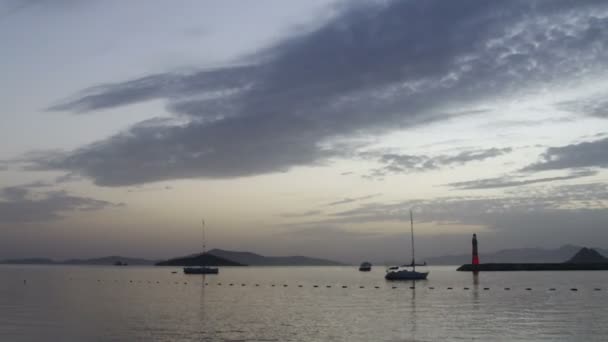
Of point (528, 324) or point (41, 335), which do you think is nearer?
point (41, 335)

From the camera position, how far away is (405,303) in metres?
68.4

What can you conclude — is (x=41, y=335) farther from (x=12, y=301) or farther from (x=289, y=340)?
(x=12, y=301)

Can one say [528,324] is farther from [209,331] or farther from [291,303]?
[291,303]

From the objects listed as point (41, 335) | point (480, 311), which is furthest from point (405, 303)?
point (41, 335)

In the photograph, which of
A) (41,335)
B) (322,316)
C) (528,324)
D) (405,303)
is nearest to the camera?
Result: (41,335)

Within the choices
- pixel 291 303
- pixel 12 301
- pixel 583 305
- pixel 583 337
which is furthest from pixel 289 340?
pixel 12 301

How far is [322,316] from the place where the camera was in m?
52.3

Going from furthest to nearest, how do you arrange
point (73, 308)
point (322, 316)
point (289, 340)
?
point (73, 308) < point (322, 316) < point (289, 340)

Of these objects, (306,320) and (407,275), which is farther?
Answer: (407,275)

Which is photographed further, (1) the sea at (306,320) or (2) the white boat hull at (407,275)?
(2) the white boat hull at (407,275)

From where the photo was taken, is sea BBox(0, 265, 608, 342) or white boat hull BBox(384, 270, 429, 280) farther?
white boat hull BBox(384, 270, 429, 280)

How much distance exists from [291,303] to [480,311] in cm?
2156

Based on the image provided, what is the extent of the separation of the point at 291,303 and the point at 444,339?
33.5m

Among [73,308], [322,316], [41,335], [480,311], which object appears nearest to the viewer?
[41,335]
